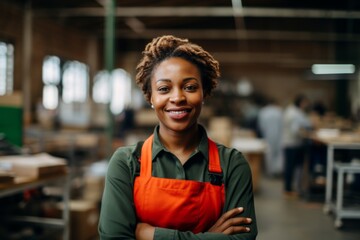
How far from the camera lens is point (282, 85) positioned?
52.0 ft

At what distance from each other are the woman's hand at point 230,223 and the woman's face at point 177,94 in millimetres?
330

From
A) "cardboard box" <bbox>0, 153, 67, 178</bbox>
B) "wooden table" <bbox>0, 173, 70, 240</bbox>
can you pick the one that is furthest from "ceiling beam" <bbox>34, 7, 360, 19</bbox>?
"cardboard box" <bbox>0, 153, 67, 178</bbox>

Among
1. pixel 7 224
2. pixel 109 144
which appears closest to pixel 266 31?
pixel 109 144

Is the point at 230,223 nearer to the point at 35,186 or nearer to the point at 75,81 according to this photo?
the point at 35,186

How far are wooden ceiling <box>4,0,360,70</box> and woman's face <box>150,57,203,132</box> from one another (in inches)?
187

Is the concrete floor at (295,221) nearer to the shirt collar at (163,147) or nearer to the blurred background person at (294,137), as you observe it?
the blurred background person at (294,137)

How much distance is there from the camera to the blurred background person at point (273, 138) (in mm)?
8445

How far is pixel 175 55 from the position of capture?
59.7 inches

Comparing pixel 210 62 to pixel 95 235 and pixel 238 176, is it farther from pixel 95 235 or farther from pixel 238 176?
pixel 95 235

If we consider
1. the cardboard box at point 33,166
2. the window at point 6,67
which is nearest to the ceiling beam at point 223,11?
the window at point 6,67

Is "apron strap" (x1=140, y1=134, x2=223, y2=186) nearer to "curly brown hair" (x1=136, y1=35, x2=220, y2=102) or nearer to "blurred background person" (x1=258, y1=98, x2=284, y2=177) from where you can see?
"curly brown hair" (x1=136, y1=35, x2=220, y2=102)

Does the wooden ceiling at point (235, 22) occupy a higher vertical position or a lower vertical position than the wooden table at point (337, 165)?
higher

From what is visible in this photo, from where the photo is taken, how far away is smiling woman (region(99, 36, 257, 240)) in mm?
1417

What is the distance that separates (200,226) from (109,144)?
2922 millimetres
